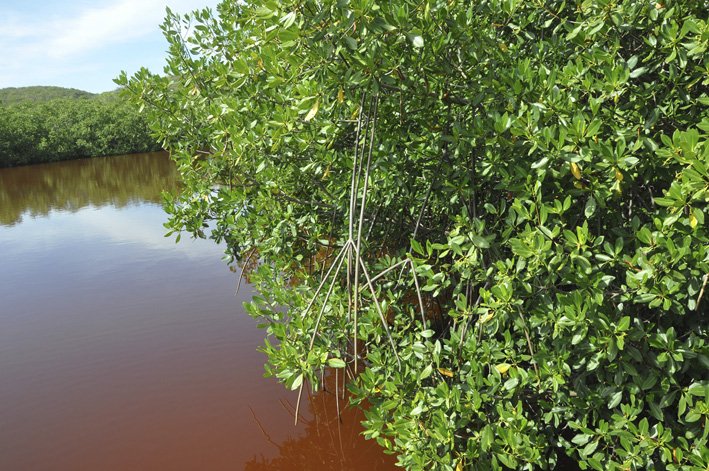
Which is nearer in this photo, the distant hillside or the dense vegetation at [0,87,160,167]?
the dense vegetation at [0,87,160,167]

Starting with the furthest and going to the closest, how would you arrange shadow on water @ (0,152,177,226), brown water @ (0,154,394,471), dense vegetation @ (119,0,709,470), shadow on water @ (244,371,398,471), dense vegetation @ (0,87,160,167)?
dense vegetation @ (0,87,160,167), shadow on water @ (0,152,177,226), brown water @ (0,154,394,471), shadow on water @ (244,371,398,471), dense vegetation @ (119,0,709,470)

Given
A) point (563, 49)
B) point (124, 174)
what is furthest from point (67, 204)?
point (563, 49)

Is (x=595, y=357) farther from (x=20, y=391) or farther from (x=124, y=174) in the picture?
(x=124, y=174)

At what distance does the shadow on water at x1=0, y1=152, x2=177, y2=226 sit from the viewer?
53.8ft

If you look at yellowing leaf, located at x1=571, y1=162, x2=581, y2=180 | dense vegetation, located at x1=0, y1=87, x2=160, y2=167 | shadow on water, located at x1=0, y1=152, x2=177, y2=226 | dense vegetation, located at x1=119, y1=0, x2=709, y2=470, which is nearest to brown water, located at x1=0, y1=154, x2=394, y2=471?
dense vegetation, located at x1=119, y1=0, x2=709, y2=470

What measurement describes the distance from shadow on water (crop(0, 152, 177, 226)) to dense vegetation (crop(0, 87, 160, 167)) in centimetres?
98

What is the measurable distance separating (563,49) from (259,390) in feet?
11.9

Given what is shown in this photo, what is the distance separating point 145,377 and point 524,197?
4.15m

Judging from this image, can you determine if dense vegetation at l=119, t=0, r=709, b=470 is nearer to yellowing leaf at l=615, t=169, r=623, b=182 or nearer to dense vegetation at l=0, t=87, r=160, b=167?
yellowing leaf at l=615, t=169, r=623, b=182

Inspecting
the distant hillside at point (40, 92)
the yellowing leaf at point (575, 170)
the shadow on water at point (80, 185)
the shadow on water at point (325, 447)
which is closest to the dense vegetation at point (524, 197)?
the yellowing leaf at point (575, 170)

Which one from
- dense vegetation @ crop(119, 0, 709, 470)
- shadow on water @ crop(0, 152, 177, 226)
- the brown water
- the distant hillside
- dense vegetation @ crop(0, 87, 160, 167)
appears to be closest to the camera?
dense vegetation @ crop(119, 0, 709, 470)

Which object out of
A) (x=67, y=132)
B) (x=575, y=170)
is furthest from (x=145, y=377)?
(x=67, y=132)

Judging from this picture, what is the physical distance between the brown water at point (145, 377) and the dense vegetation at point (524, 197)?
50.9 inches

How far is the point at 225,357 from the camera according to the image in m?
5.58
